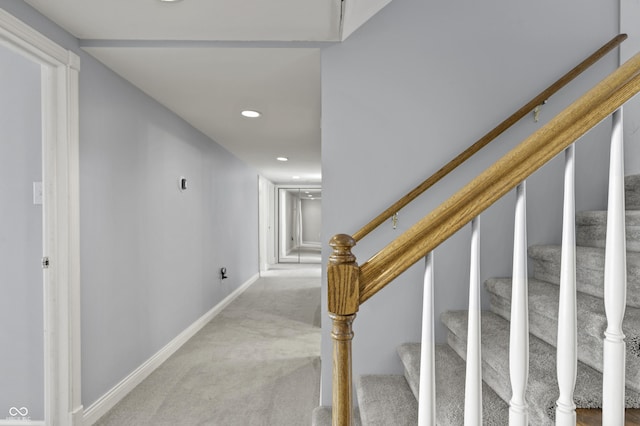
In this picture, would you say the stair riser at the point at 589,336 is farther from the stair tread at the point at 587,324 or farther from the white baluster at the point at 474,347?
the white baluster at the point at 474,347

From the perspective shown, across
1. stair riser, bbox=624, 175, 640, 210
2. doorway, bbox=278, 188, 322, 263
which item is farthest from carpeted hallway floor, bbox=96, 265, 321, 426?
doorway, bbox=278, 188, 322, 263

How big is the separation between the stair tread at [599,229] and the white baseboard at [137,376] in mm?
2799

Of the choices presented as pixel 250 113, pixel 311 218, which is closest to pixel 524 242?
pixel 250 113

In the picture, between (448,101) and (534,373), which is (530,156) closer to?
(534,373)

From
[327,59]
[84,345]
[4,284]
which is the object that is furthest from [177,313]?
[327,59]

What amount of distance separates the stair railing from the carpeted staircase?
13.9 inches

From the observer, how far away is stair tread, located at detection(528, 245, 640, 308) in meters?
1.37

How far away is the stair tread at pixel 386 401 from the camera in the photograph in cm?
155

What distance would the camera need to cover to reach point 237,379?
2.76m

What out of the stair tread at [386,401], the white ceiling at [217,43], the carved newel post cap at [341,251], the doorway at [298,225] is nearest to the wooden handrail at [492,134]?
the stair tread at [386,401]

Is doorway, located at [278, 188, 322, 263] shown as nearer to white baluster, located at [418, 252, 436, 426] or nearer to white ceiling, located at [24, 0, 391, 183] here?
white ceiling, located at [24, 0, 391, 183]

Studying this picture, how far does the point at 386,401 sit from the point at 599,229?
128 centimetres

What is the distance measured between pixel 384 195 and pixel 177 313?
7.65 ft

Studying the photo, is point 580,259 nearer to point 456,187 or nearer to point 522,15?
point 456,187
